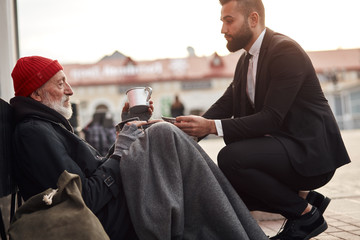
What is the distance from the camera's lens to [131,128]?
249 cm

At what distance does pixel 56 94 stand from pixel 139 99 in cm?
45

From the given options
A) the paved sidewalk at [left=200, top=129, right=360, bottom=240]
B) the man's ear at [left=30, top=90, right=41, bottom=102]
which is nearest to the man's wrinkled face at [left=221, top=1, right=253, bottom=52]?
the man's ear at [left=30, top=90, right=41, bottom=102]

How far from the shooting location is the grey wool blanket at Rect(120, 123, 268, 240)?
225 cm

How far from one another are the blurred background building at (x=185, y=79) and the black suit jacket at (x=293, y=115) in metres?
33.2

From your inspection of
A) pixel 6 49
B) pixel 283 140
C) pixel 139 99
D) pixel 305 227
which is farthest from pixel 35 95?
pixel 6 49

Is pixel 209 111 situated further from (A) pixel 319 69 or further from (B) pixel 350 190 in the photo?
(A) pixel 319 69

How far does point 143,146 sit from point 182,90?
34736mm

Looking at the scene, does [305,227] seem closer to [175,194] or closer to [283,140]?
[283,140]

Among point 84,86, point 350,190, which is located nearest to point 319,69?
point 84,86

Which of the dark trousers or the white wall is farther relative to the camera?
Answer: the white wall

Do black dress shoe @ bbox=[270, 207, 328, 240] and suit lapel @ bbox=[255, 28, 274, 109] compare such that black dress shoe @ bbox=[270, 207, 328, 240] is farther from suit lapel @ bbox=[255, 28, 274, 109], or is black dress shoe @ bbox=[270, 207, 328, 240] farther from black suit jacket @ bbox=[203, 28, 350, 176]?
suit lapel @ bbox=[255, 28, 274, 109]

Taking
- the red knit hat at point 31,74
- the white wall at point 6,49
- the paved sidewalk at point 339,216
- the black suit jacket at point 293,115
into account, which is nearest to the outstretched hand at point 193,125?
the black suit jacket at point 293,115

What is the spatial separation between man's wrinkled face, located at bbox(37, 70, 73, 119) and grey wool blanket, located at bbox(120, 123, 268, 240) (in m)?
0.53

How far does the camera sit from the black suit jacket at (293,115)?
Result: 276 cm
